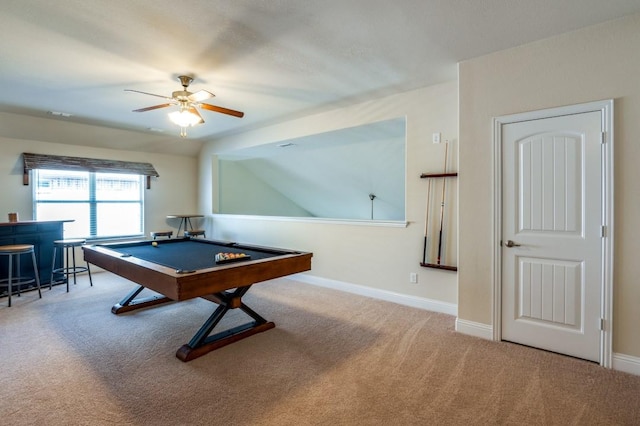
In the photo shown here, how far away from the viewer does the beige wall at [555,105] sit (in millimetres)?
2379

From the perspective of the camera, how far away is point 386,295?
164 inches

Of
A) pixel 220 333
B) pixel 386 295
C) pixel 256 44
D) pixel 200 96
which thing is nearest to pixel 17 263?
pixel 220 333

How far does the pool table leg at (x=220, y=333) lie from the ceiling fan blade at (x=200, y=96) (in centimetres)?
183

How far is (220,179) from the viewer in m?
7.37

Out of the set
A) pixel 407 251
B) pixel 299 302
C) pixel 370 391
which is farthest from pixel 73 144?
pixel 370 391

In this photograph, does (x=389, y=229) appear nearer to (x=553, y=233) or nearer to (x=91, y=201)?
(x=553, y=233)

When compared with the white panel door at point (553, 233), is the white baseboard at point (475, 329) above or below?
below

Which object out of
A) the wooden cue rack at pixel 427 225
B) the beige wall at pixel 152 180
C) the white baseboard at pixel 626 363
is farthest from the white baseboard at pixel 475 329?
the beige wall at pixel 152 180

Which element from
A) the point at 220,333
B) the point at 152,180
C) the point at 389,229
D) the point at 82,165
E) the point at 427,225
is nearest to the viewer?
the point at 220,333

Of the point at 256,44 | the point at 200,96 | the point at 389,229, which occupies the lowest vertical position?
the point at 389,229

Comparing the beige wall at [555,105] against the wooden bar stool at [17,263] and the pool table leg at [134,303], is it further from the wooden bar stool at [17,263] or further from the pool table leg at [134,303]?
the wooden bar stool at [17,263]

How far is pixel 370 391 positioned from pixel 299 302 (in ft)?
6.65

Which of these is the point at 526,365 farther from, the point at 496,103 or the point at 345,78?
the point at 345,78

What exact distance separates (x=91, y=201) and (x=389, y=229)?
206 inches
